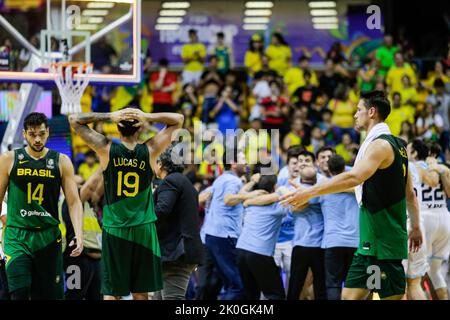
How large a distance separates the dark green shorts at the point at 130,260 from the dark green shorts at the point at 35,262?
20.8 inches

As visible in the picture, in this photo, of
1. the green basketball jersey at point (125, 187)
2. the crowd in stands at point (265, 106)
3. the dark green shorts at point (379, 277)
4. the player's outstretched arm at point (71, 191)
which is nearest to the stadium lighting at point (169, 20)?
the crowd in stands at point (265, 106)

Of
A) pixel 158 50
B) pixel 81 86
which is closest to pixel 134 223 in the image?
pixel 81 86

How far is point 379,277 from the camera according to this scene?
30.8 feet

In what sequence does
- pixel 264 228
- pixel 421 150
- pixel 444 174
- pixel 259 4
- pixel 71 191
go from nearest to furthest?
pixel 71 191
pixel 264 228
pixel 444 174
pixel 421 150
pixel 259 4

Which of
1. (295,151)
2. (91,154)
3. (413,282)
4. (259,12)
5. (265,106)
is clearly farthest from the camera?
(259,12)

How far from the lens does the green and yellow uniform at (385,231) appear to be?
939cm

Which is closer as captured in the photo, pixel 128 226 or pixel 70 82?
pixel 128 226

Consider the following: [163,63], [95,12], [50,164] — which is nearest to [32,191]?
[50,164]

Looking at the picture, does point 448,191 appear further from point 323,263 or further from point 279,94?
point 279,94

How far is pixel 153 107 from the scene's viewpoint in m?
21.5

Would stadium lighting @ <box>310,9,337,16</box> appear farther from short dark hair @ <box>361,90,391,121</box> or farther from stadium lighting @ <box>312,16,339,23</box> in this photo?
short dark hair @ <box>361,90,391,121</box>

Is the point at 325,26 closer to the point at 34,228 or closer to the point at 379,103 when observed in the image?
the point at 379,103

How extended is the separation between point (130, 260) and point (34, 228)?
104 cm
